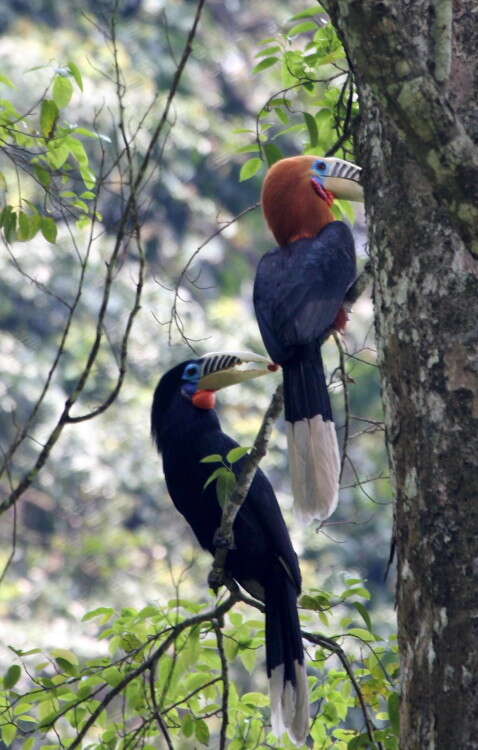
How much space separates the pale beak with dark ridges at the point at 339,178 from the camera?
10.9ft

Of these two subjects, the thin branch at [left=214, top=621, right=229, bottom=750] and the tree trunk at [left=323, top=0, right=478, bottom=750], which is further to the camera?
the thin branch at [left=214, top=621, right=229, bottom=750]

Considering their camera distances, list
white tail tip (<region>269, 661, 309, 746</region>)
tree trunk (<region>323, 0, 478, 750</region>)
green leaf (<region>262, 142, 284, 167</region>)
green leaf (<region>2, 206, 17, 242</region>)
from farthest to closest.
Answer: green leaf (<region>262, 142, 284, 167</region>) < white tail tip (<region>269, 661, 309, 746</region>) < green leaf (<region>2, 206, 17, 242</region>) < tree trunk (<region>323, 0, 478, 750</region>)

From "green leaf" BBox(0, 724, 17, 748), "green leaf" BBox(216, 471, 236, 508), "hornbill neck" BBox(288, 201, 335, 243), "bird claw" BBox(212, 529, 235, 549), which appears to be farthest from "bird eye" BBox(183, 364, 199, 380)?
"green leaf" BBox(0, 724, 17, 748)

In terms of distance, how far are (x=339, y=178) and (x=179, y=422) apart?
0.87 metres

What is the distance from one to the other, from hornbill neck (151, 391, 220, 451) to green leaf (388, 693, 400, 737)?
4.28 ft

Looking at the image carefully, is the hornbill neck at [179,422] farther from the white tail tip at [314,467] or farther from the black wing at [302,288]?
the white tail tip at [314,467]

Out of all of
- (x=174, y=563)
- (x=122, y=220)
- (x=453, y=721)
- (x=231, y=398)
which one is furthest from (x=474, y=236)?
(x=174, y=563)

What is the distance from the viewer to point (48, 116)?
8.70 feet

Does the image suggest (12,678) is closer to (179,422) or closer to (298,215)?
(179,422)

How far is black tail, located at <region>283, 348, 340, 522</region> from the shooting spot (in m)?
2.87

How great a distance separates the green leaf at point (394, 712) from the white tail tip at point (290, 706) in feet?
2.03

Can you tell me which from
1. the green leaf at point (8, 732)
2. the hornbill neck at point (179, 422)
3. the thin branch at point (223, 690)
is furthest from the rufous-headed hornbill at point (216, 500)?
the green leaf at point (8, 732)

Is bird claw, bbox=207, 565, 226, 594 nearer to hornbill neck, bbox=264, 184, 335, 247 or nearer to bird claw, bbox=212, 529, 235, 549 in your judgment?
bird claw, bbox=212, 529, 235, 549

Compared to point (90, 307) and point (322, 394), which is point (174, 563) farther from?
point (322, 394)
